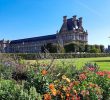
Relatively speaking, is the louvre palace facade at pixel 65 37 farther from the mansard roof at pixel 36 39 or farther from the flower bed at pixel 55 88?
the flower bed at pixel 55 88

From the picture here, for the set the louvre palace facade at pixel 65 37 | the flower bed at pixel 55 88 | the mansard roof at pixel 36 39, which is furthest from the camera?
the mansard roof at pixel 36 39

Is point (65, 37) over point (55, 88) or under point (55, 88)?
over

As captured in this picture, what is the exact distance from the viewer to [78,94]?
6.18 m

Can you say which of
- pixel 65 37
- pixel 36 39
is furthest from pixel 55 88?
pixel 36 39

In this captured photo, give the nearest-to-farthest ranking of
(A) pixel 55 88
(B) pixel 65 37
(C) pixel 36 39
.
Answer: (A) pixel 55 88, (B) pixel 65 37, (C) pixel 36 39

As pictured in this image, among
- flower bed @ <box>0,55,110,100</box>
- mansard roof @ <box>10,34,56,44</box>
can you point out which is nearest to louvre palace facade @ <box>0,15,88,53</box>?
mansard roof @ <box>10,34,56,44</box>

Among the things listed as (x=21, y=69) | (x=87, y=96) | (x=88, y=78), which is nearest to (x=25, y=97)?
(x=87, y=96)

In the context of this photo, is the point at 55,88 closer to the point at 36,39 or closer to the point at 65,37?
the point at 65,37

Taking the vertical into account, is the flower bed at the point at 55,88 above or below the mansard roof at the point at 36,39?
below

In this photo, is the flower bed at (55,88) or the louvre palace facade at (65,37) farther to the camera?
the louvre palace facade at (65,37)

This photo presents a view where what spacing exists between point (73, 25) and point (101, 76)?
4153 inches

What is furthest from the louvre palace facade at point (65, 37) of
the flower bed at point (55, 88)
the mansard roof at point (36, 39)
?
the flower bed at point (55, 88)

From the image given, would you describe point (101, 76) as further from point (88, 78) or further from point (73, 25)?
point (73, 25)

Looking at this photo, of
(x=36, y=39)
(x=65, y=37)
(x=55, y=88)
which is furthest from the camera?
(x=36, y=39)
